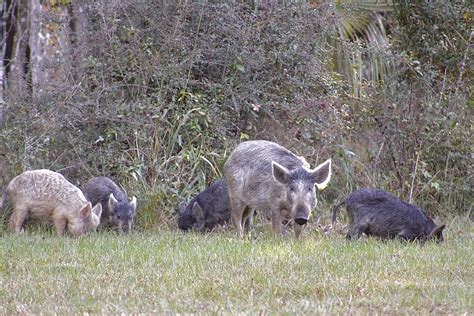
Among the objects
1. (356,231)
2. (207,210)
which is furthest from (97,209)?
(356,231)

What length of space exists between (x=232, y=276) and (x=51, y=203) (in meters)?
4.54

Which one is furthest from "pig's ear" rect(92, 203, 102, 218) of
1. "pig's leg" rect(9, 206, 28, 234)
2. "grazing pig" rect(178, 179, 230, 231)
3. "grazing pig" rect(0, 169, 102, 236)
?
"grazing pig" rect(178, 179, 230, 231)

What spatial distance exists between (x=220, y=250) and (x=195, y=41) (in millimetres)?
5411

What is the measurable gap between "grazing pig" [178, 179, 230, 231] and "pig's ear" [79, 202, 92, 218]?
1.27m

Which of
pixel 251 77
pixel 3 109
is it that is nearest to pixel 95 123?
pixel 3 109

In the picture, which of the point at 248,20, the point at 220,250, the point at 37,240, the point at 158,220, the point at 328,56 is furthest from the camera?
the point at 328,56

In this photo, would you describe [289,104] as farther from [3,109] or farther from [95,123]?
[3,109]

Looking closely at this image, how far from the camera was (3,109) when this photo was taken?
14.2m

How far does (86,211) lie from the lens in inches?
474

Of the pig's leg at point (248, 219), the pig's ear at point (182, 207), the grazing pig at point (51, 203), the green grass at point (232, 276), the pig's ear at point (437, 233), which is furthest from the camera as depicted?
the pig's ear at point (182, 207)

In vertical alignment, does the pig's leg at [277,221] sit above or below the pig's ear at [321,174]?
below

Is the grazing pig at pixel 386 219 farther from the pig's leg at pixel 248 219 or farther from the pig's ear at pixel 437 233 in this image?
the pig's leg at pixel 248 219

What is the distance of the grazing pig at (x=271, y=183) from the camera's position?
1130 cm

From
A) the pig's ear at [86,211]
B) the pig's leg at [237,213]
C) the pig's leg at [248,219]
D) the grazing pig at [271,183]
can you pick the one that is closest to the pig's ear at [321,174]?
the grazing pig at [271,183]
